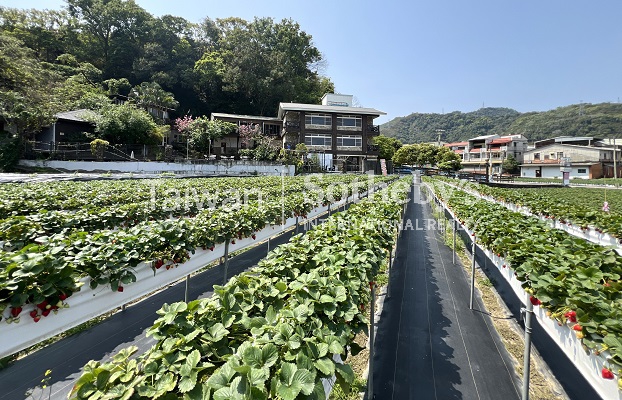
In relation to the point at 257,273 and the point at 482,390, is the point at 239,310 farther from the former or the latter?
the point at 482,390

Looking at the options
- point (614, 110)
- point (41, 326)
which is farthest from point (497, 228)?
point (614, 110)

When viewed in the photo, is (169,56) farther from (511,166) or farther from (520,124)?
(520,124)

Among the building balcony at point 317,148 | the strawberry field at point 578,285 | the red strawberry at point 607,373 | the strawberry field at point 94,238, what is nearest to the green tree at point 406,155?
the building balcony at point 317,148

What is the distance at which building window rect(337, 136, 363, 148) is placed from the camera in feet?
123

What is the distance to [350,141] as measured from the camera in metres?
37.7

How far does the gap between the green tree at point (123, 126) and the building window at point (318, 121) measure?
1711 centimetres

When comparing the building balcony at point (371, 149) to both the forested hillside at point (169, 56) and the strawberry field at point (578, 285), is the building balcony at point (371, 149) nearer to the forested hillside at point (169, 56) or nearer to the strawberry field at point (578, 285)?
the forested hillside at point (169, 56)

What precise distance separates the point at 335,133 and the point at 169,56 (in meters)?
32.3

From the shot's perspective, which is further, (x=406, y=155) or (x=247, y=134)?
(x=406, y=155)

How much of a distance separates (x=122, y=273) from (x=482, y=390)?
4.43m

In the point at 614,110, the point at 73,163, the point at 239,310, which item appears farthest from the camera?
the point at 614,110

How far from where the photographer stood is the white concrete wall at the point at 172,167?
2247 centimetres

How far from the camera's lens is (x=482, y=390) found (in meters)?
3.48

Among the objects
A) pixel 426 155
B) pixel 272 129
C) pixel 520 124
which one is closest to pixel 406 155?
pixel 426 155
